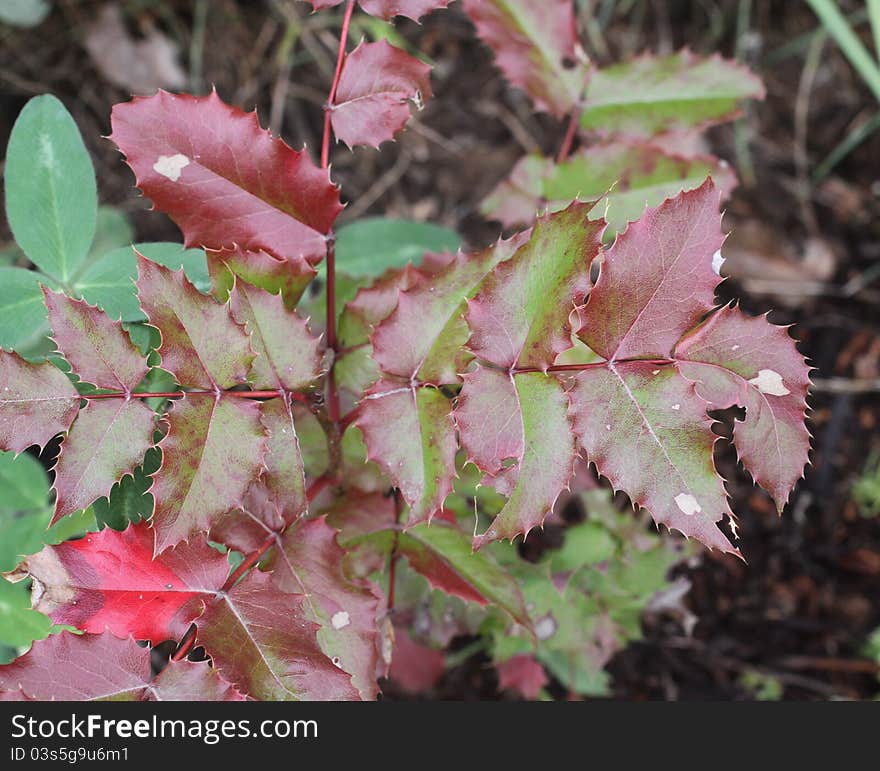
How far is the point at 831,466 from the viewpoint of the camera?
6.02 ft

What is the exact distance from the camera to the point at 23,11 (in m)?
1.62

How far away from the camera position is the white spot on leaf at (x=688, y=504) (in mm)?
817

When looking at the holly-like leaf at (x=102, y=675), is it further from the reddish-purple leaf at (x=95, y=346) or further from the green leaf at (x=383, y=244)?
the green leaf at (x=383, y=244)

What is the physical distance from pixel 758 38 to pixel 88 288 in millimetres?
1762

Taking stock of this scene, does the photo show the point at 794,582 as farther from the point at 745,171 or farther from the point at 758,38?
the point at 758,38

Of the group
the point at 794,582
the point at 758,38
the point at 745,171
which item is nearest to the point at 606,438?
the point at 794,582

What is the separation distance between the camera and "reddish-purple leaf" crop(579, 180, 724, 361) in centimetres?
82

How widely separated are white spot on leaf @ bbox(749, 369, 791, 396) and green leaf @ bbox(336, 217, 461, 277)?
667 millimetres

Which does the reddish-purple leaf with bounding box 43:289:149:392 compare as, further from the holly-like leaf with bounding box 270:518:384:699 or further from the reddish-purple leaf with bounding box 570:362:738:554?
the reddish-purple leaf with bounding box 570:362:738:554

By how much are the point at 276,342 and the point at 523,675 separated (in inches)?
33.8

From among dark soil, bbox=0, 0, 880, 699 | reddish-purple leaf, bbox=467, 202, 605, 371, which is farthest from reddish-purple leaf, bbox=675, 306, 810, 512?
dark soil, bbox=0, 0, 880, 699

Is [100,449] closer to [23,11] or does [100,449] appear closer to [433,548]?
[433,548]

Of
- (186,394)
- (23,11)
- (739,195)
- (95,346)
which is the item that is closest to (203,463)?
(186,394)

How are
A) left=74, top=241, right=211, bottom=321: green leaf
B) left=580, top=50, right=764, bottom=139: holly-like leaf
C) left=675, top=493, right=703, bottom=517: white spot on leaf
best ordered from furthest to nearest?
1. left=580, top=50, right=764, bottom=139: holly-like leaf
2. left=74, top=241, right=211, bottom=321: green leaf
3. left=675, top=493, right=703, bottom=517: white spot on leaf
